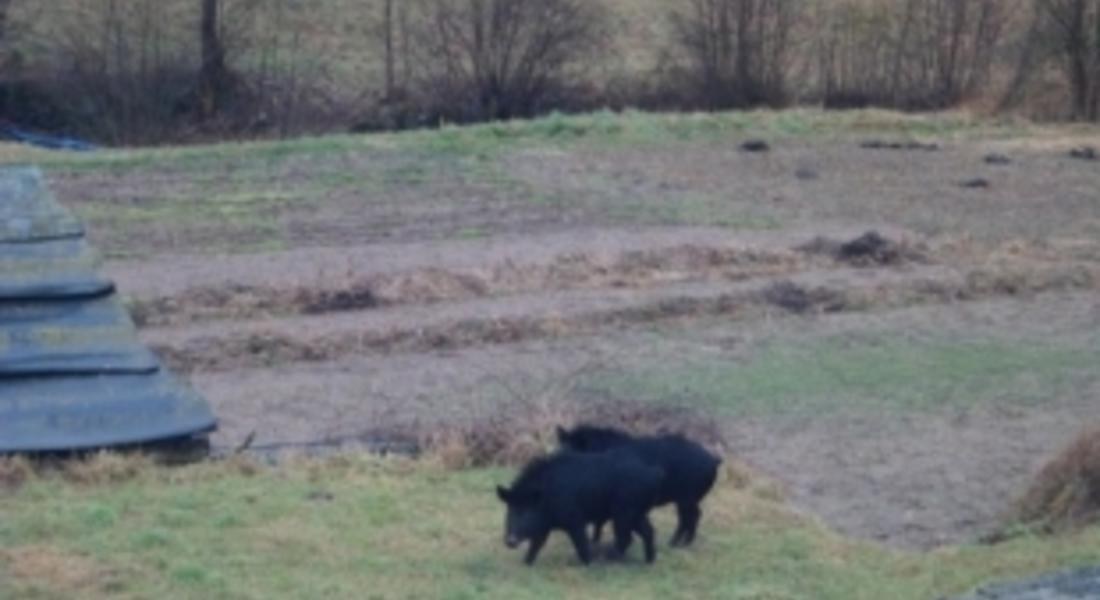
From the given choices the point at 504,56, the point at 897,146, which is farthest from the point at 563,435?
the point at 504,56

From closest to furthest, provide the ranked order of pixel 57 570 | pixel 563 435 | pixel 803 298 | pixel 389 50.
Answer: pixel 57 570, pixel 563 435, pixel 803 298, pixel 389 50

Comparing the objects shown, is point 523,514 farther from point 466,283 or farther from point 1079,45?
point 1079,45

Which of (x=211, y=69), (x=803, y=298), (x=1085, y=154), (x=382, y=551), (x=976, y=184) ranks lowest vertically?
(x=382, y=551)

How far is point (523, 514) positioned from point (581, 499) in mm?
335

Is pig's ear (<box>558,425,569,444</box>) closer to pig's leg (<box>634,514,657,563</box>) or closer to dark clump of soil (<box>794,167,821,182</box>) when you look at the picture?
pig's leg (<box>634,514,657,563</box>)

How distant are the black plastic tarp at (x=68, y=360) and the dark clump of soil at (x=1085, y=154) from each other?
16.8 m

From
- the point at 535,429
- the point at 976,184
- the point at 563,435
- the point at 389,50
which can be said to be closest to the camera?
the point at 563,435

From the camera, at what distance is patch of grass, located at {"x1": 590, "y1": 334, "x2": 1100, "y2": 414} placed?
17172mm

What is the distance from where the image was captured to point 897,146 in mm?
30125

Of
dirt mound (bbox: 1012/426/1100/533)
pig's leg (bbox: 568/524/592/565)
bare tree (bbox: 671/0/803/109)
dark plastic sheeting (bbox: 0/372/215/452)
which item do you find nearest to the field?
pig's leg (bbox: 568/524/592/565)

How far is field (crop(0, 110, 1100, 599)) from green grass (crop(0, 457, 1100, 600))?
3 cm

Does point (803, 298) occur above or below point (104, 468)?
above

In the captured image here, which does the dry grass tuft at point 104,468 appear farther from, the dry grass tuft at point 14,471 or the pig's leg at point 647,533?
the pig's leg at point 647,533

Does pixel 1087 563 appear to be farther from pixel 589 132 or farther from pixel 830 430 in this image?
pixel 589 132
